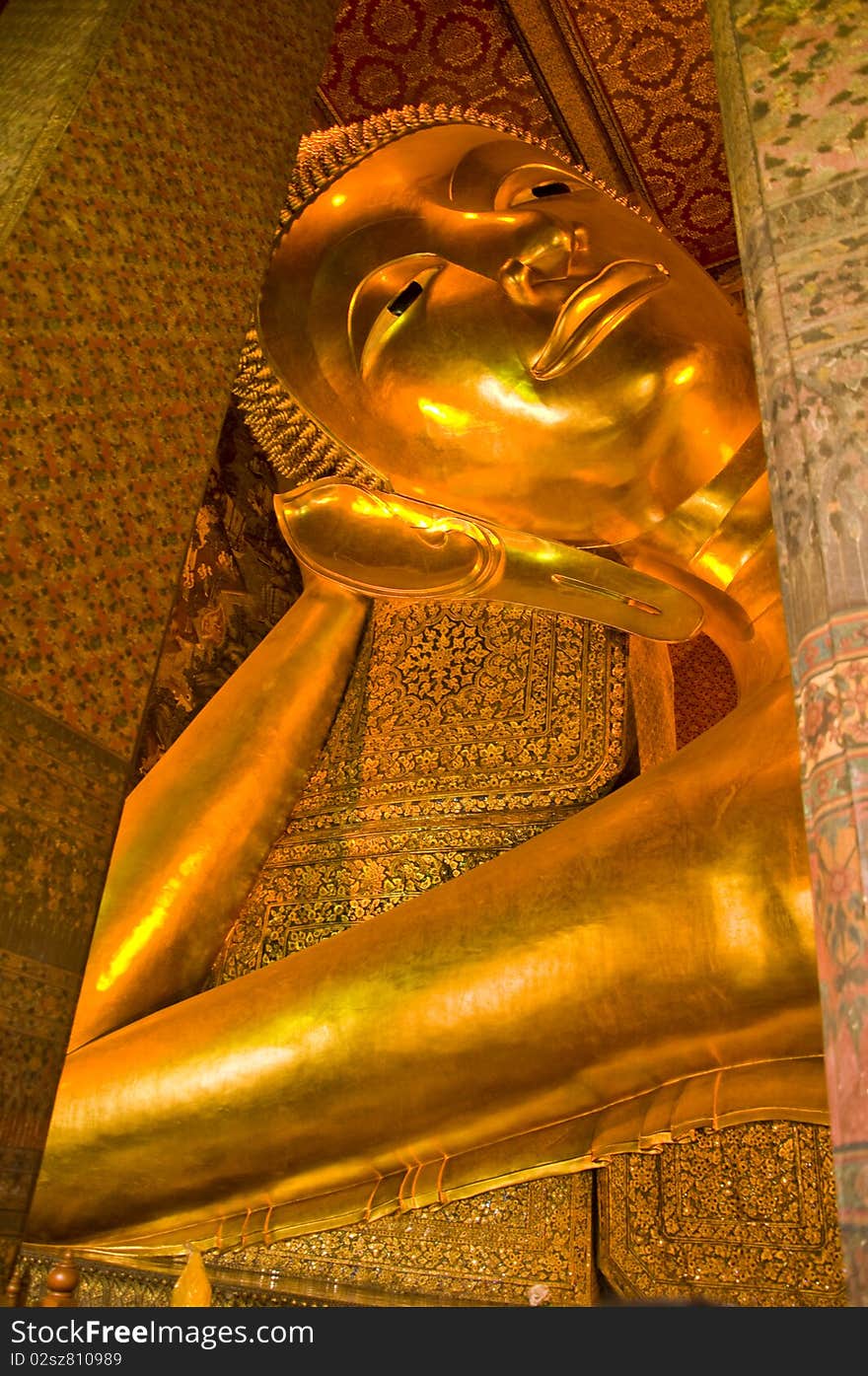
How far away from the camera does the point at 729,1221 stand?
2.21 metres

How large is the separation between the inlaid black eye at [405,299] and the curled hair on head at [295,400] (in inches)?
11.2

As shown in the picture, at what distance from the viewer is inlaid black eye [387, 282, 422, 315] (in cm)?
260

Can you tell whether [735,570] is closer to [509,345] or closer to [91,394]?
[509,345]

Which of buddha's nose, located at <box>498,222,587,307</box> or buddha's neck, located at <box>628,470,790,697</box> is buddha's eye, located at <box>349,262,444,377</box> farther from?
buddha's neck, located at <box>628,470,790,697</box>

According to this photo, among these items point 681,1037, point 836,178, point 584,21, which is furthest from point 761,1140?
point 584,21

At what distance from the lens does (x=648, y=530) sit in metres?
2.61

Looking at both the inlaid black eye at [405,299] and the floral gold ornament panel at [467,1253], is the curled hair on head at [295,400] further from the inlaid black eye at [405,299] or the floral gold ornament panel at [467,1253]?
the floral gold ornament panel at [467,1253]

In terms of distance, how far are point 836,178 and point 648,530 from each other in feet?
5.34

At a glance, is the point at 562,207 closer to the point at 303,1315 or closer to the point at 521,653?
the point at 521,653

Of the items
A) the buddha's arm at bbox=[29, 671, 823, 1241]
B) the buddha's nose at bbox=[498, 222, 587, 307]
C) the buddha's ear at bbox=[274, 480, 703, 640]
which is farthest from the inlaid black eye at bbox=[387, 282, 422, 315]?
the buddha's arm at bbox=[29, 671, 823, 1241]

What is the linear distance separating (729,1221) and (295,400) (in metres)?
1.80

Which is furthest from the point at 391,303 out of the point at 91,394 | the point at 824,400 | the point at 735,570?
the point at 824,400

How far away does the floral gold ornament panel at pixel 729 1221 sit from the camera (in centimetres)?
214

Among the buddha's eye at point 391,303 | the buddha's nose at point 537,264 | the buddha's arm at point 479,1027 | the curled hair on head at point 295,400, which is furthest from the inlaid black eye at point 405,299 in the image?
the buddha's arm at point 479,1027
